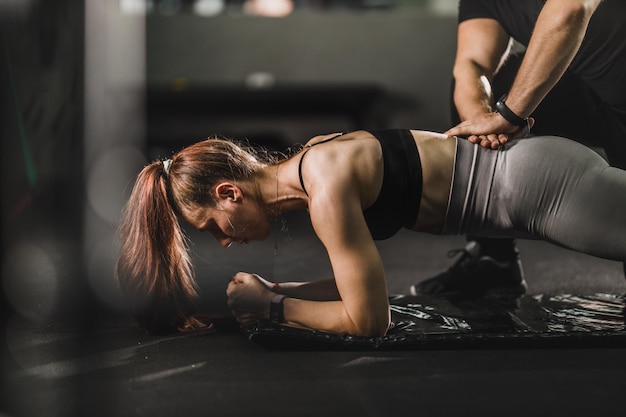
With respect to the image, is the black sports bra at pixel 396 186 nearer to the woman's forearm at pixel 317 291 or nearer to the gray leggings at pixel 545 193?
the gray leggings at pixel 545 193

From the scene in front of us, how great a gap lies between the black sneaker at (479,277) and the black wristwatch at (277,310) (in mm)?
591

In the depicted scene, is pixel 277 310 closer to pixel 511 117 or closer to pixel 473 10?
pixel 511 117

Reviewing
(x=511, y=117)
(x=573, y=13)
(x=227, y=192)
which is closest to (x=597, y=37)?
(x=573, y=13)

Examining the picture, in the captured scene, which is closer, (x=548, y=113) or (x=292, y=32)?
(x=548, y=113)

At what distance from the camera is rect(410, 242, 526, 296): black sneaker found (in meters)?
1.98

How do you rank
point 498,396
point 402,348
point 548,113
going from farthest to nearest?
point 548,113, point 402,348, point 498,396

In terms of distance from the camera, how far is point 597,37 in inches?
67.6

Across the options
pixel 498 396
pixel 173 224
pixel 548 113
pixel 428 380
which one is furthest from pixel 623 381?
pixel 173 224

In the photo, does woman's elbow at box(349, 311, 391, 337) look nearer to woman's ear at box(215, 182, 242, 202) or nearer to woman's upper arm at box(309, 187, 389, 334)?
woman's upper arm at box(309, 187, 389, 334)

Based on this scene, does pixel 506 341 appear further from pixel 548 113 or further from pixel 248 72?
pixel 248 72

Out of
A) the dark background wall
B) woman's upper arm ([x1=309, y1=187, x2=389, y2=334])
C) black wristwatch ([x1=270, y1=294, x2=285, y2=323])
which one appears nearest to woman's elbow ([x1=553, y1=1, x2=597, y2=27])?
woman's upper arm ([x1=309, y1=187, x2=389, y2=334])

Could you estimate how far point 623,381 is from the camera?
1243 mm

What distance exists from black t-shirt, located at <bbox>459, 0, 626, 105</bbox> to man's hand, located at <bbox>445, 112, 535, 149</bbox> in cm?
37

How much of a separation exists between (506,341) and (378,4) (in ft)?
12.5
